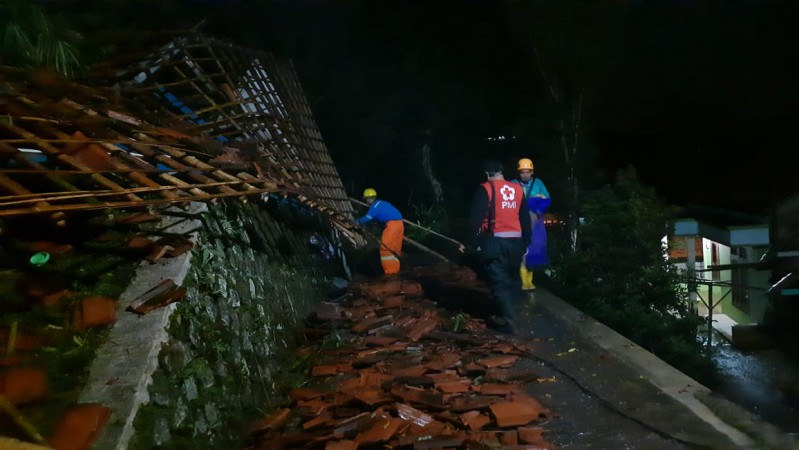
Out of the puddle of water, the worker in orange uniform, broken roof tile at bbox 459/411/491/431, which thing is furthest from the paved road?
the worker in orange uniform

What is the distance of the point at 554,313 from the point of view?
757 cm

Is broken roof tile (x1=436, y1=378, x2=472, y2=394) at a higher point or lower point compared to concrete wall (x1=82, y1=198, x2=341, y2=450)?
lower

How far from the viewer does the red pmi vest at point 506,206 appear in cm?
793

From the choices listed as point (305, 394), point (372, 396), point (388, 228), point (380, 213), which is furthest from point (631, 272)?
point (305, 394)

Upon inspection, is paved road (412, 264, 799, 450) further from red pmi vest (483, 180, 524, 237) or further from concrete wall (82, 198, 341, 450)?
concrete wall (82, 198, 341, 450)

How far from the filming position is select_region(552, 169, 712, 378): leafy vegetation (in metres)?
8.75

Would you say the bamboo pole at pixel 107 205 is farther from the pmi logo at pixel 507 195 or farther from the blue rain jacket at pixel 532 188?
the blue rain jacket at pixel 532 188

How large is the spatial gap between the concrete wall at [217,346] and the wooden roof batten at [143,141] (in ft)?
1.58

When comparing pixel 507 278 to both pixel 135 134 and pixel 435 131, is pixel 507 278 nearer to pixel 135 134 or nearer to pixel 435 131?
pixel 135 134

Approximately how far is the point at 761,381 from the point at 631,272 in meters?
3.96

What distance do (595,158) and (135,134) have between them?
40.4ft

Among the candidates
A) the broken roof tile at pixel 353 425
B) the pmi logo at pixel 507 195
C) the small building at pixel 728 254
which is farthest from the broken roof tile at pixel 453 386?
the small building at pixel 728 254

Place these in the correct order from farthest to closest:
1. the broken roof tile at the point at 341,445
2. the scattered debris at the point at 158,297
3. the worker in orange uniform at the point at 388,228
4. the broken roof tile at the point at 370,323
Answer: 1. the worker in orange uniform at the point at 388,228
2. the broken roof tile at the point at 370,323
3. the broken roof tile at the point at 341,445
4. the scattered debris at the point at 158,297

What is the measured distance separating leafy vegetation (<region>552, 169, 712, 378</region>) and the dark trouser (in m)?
1.48
